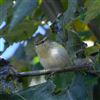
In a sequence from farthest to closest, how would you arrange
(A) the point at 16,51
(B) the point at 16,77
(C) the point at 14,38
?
1. (A) the point at 16,51
2. (C) the point at 14,38
3. (B) the point at 16,77

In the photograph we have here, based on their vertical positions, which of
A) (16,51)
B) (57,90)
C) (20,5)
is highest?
(20,5)

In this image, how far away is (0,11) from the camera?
0.99 m

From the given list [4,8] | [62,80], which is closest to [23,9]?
[4,8]

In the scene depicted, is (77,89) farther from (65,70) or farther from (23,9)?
(23,9)

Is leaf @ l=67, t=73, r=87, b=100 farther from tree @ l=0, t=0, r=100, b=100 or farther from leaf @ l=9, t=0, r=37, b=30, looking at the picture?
leaf @ l=9, t=0, r=37, b=30

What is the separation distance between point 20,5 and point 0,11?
6cm

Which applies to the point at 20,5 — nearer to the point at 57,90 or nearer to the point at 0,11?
the point at 0,11

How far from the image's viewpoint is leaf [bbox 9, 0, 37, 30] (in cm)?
93

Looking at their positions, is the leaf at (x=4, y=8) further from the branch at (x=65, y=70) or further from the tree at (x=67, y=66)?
the branch at (x=65, y=70)

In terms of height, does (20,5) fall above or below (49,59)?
above

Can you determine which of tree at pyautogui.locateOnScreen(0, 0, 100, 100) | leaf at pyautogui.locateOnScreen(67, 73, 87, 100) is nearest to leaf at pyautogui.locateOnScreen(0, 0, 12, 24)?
tree at pyautogui.locateOnScreen(0, 0, 100, 100)

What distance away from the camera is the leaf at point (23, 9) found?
928mm

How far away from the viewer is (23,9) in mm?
945

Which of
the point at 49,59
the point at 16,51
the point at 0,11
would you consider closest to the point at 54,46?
the point at 49,59
